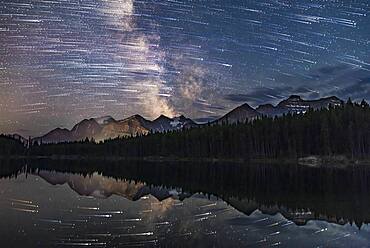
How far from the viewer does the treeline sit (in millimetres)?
107500

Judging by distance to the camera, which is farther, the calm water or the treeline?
the treeline

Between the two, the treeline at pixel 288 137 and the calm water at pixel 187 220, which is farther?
the treeline at pixel 288 137

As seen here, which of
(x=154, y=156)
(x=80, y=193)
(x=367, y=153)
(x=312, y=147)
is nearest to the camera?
(x=80, y=193)

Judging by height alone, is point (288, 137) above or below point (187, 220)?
above

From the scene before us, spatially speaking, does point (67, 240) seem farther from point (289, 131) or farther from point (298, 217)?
point (289, 131)

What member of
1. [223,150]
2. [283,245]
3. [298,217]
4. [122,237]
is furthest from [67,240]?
[223,150]

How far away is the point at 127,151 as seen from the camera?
7648 inches

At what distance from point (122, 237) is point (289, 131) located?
109776mm

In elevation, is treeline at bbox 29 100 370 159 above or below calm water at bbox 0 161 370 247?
above

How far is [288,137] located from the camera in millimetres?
118562

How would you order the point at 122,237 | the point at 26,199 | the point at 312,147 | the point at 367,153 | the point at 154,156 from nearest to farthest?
the point at 122,237
the point at 26,199
the point at 367,153
the point at 312,147
the point at 154,156

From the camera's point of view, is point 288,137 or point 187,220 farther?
point 288,137

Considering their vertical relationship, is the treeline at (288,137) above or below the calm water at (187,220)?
above

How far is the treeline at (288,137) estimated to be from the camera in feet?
353
